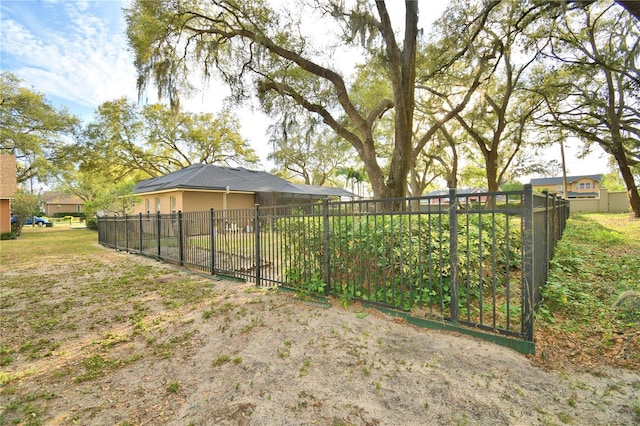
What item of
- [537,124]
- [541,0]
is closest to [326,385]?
[541,0]

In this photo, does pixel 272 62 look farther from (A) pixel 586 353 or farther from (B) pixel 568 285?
(A) pixel 586 353

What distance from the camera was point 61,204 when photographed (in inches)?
2085

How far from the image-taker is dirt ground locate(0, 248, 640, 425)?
2072 millimetres

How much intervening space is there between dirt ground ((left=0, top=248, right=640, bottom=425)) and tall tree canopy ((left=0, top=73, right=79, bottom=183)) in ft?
77.6

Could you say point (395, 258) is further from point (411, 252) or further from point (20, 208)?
point (20, 208)

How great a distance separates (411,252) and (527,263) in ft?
3.87

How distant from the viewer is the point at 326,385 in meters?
2.42


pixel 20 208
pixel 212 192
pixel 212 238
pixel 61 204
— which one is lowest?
pixel 212 238

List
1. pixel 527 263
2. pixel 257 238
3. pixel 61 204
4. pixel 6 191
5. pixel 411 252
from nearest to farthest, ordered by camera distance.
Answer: pixel 527 263 < pixel 411 252 < pixel 257 238 < pixel 6 191 < pixel 61 204

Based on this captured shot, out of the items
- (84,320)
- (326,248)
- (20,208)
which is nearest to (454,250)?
(326,248)

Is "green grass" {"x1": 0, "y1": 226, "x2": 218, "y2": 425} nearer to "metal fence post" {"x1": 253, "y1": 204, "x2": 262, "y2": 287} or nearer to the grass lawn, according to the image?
the grass lawn

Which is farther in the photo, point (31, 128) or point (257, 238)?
point (31, 128)

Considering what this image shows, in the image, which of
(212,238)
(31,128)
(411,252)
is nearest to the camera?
(411,252)

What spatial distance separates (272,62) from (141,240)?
7.40 m
